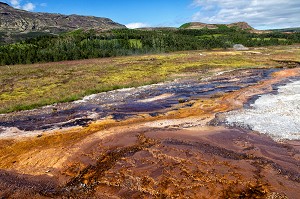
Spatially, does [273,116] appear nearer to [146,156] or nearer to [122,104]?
[146,156]

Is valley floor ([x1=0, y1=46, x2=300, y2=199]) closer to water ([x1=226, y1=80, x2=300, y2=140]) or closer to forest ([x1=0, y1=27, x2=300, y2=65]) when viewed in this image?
water ([x1=226, y1=80, x2=300, y2=140])

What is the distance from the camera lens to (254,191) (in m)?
12.5

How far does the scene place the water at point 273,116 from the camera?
62.7ft

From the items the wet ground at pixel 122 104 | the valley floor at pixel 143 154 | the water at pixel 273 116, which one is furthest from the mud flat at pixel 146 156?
the water at pixel 273 116

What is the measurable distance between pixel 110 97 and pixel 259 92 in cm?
1573

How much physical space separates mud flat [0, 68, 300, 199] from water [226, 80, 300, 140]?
78cm

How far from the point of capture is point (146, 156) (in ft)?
53.3

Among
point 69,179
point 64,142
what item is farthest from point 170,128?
point 69,179

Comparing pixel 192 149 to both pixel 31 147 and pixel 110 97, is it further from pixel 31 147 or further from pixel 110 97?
pixel 110 97

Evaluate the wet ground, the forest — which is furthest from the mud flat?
the forest

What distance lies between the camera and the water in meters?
19.1

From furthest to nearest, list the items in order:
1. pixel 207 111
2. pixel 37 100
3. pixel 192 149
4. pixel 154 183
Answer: pixel 37 100, pixel 207 111, pixel 192 149, pixel 154 183

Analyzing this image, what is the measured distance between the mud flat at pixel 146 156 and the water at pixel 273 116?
2.56 ft

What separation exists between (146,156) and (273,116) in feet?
35.5
